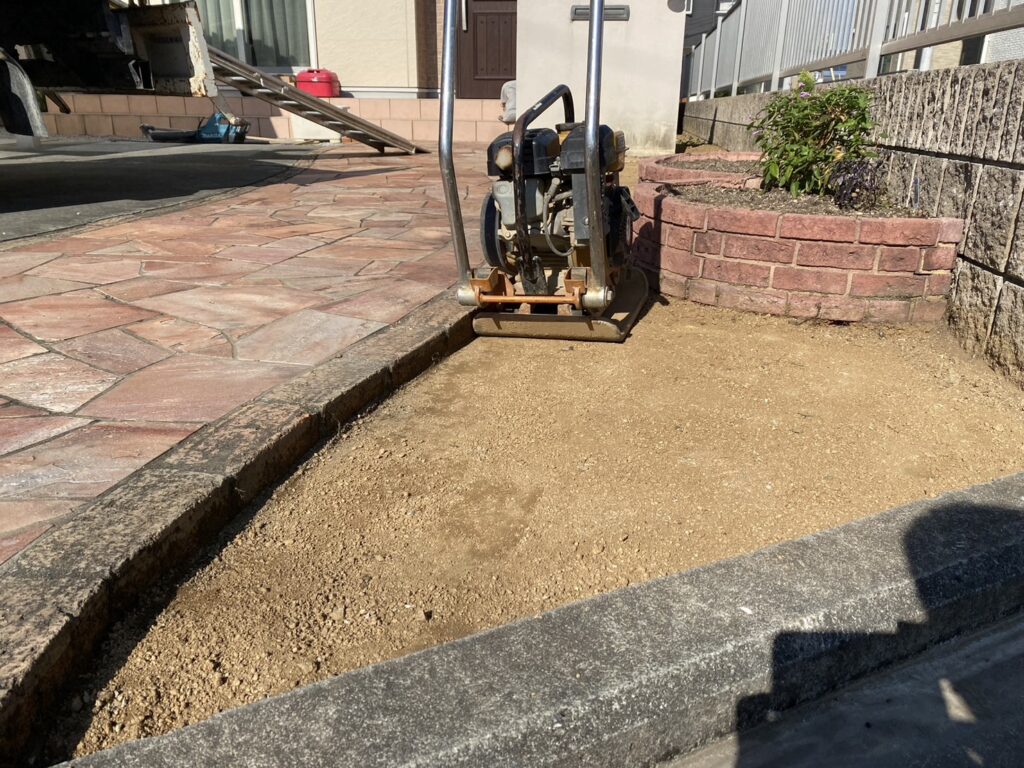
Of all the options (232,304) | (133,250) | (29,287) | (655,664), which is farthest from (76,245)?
(655,664)

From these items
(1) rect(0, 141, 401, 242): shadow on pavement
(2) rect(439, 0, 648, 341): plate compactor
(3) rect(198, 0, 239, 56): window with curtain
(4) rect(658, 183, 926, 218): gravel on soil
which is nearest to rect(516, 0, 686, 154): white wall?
(1) rect(0, 141, 401, 242): shadow on pavement

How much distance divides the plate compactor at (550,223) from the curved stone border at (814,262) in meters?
0.41

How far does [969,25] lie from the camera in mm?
3307

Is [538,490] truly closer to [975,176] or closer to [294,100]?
[975,176]

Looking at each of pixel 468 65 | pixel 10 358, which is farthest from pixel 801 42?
pixel 468 65

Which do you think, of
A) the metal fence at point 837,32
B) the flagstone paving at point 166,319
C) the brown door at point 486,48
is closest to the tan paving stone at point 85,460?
the flagstone paving at point 166,319

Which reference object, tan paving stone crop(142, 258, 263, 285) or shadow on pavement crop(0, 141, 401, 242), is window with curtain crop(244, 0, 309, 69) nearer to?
shadow on pavement crop(0, 141, 401, 242)

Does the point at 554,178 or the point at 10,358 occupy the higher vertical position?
the point at 554,178

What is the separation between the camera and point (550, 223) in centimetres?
312

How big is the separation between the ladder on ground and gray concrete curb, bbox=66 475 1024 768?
8.24m

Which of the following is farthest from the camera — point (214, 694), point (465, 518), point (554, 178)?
point (554, 178)

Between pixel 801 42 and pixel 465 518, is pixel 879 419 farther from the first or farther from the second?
pixel 801 42

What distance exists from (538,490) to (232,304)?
2015 mm

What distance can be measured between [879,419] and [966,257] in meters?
1.03
